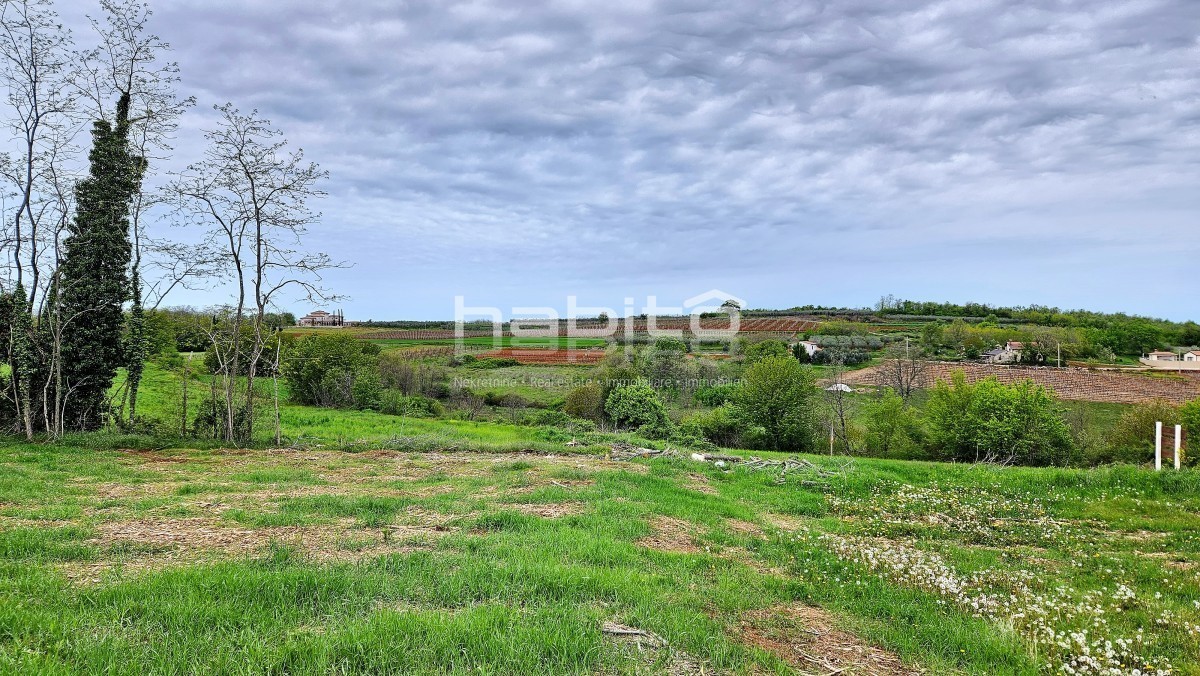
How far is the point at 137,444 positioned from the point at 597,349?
4709 cm

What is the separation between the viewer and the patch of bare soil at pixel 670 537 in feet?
23.6

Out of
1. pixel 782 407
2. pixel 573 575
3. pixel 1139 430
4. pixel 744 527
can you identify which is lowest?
pixel 1139 430

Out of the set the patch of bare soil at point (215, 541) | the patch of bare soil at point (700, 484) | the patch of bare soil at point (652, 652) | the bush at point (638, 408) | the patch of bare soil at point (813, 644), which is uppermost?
the patch of bare soil at point (652, 652)

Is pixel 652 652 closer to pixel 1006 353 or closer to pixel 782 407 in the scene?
pixel 782 407

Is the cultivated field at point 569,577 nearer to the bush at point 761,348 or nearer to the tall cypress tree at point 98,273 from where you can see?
the tall cypress tree at point 98,273

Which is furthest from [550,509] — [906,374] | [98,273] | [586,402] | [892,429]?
[906,374]

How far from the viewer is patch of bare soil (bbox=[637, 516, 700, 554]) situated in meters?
7.18

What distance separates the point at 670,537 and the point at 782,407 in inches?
A: 1300

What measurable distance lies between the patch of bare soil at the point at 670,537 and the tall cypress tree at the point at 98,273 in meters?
17.3

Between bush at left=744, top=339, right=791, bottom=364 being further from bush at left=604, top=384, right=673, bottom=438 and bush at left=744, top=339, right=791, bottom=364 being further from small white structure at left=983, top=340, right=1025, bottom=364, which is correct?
small white structure at left=983, top=340, right=1025, bottom=364

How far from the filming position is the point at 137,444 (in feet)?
48.0

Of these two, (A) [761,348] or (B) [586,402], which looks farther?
(A) [761,348]

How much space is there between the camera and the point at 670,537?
7.75m

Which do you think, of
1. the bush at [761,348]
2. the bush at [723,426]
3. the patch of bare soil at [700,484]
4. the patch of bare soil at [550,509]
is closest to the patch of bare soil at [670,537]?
the patch of bare soil at [550,509]
